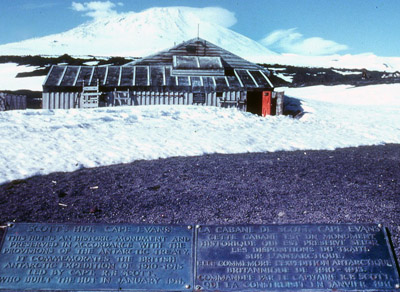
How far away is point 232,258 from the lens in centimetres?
452

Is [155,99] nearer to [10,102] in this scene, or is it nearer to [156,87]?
[156,87]

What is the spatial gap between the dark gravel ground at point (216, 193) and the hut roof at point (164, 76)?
13.4 meters

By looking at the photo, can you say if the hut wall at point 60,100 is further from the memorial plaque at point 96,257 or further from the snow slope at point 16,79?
the snow slope at point 16,79

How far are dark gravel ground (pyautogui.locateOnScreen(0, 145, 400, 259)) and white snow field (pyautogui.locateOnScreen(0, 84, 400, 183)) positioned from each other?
32.4 inches

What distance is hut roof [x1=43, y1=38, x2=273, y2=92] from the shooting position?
2111 cm

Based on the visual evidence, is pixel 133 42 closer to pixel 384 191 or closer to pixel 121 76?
pixel 121 76

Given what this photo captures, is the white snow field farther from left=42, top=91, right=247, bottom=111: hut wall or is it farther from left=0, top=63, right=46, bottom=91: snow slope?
left=0, top=63, right=46, bottom=91: snow slope

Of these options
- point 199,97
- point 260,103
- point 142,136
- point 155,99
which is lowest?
point 142,136

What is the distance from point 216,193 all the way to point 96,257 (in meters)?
2.54

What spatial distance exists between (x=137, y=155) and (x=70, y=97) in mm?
13925

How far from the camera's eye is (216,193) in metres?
6.45

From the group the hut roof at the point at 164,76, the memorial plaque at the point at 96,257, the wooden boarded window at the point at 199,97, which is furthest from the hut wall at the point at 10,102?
the memorial plaque at the point at 96,257

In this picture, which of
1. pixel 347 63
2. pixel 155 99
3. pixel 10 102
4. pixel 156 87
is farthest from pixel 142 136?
pixel 347 63

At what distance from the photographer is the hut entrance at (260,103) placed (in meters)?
21.6
